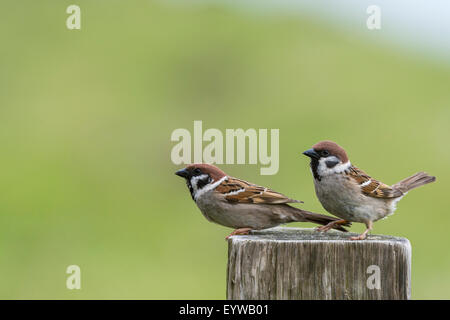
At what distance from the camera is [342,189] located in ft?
16.8

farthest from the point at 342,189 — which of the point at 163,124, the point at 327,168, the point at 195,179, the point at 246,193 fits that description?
the point at 163,124

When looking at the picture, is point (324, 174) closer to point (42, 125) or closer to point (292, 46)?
point (42, 125)

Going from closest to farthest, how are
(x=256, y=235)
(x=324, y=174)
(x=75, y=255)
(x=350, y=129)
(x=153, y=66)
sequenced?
(x=256, y=235)
(x=324, y=174)
(x=75, y=255)
(x=350, y=129)
(x=153, y=66)

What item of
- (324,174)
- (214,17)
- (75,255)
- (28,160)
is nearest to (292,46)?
(214,17)

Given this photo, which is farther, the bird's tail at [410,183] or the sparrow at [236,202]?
the bird's tail at [410,183]

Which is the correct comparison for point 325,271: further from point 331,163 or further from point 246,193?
point 246,193

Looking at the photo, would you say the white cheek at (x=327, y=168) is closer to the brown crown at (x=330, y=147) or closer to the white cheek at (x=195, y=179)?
the brown crown at (x=330, y=147)

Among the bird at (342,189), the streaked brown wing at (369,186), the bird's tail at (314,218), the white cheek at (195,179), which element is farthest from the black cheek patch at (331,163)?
the white cheek at (195,179)

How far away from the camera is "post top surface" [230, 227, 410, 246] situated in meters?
4.18

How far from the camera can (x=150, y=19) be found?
60.8 feet

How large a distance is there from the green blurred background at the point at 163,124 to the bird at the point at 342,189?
16.2 feet

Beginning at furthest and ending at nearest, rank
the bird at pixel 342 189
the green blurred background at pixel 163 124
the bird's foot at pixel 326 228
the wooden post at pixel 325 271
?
the green blurred background at pixel 163 124 → the bird at pixel 342 189 → the bird's foot at pixel 326 228 → the wooden post at pixel 325 271

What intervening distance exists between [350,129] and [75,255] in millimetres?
6175

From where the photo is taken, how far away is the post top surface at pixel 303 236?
13.7 ft
